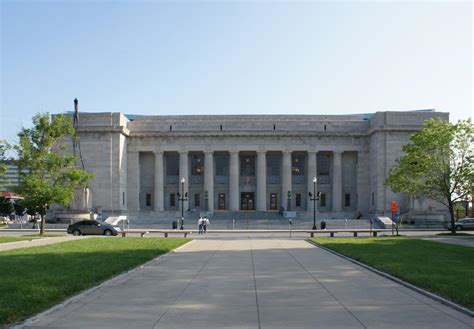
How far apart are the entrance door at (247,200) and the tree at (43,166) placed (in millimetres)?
36587

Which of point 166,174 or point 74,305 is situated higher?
point 166,174

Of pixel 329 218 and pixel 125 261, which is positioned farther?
pixel 329 218

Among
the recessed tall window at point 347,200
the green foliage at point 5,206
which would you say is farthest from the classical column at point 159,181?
the green foliage at point 5,206

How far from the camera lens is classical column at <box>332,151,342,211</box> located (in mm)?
74250

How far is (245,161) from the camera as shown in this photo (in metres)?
80.2

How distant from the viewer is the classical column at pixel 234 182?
73938 mm

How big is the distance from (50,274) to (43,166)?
30.8 meters

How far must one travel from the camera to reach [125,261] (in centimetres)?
2028

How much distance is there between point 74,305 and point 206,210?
2505 inches

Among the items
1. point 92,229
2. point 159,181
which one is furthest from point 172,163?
point 92,229

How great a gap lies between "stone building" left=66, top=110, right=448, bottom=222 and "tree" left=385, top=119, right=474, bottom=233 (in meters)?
19.6

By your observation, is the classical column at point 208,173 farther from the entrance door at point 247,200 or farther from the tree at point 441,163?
the tree at point 441,163

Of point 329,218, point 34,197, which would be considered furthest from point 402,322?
point 329,218

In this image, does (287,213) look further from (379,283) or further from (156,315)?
(156,315)
